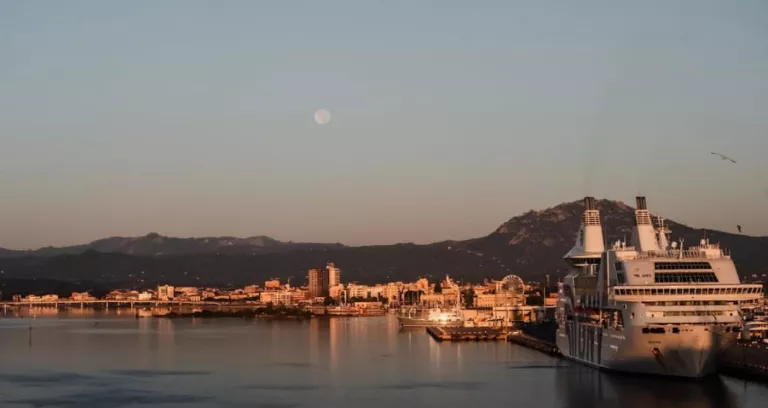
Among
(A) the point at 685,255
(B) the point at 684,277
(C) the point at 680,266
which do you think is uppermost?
(A) the point at 685,255

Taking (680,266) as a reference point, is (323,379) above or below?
below

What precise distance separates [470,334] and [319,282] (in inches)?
5058

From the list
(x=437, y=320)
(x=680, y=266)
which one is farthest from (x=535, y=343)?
(x=437, y=320)

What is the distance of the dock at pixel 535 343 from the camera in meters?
48.0

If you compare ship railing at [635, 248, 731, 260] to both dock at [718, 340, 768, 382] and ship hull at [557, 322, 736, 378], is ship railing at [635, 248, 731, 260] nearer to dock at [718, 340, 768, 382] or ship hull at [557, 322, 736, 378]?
ship hull at [557, 322, 736, 378]

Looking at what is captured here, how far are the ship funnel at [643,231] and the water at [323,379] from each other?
17.0 ft

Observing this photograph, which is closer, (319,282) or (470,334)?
(470,334)

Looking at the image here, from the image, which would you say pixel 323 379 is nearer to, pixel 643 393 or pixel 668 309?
pixel 643 393

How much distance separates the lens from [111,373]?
4166 centimetres

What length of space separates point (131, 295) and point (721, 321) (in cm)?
17981

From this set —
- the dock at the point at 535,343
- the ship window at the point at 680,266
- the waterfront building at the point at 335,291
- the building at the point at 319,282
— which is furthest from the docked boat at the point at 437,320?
the building at the point at 319,282

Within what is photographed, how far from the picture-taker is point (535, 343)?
5416cm

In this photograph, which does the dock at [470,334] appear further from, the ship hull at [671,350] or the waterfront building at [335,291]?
the waterfront building at [335,291]

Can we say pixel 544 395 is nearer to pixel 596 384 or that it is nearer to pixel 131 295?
pixel 596 384
